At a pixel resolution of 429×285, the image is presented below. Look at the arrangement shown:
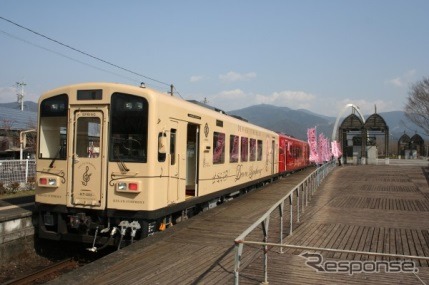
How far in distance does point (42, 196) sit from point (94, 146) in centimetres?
147

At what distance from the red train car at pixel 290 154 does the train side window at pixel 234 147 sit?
9695 millimetres

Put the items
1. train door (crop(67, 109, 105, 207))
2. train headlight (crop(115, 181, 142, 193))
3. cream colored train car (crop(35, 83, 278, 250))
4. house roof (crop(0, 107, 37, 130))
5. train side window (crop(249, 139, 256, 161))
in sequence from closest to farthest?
train headlight (crop(115, 181, 142, 193)), cream colored train car (crop(35, 83, 278, 250)), train door (crop(67, 109, 105, 207)), train side window (crop(249, 139, 256, 161)), house roof (crop(0, 107, 37, 130))

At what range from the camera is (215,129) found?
11141 millimetres

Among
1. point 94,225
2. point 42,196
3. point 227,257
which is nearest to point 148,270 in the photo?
point 227,257

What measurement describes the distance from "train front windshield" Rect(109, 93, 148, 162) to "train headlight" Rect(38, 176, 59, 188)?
4.04 feet

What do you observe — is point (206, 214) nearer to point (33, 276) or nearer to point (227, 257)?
point (227, 257)

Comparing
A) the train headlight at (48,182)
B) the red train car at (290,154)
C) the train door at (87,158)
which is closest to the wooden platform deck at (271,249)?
the train door at (87,158)

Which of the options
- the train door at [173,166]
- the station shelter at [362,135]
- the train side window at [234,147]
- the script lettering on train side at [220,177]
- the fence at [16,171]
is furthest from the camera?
the station shelter at [362,135]

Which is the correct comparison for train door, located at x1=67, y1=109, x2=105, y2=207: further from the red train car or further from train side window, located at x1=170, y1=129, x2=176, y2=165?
the red train car

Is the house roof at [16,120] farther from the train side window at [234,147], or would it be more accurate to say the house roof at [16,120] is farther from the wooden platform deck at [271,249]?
the wooden platform deck at [271,249]

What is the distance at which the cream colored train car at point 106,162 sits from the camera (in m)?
7.48

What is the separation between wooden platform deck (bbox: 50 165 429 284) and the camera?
5.62m

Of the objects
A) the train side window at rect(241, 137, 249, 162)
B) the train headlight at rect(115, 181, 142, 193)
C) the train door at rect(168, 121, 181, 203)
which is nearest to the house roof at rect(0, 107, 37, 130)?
the train side window at rect(241, 137, 249, 162)

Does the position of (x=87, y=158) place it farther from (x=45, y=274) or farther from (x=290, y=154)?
(x=290, y=154)
